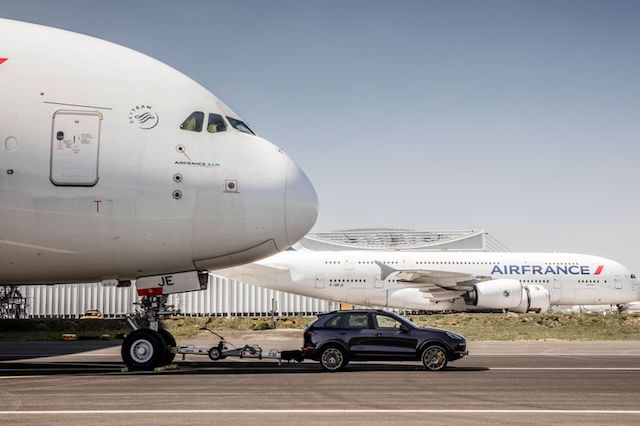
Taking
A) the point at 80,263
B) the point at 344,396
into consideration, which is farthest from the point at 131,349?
the point at 344,396

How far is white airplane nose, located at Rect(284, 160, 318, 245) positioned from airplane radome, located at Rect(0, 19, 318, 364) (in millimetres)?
25

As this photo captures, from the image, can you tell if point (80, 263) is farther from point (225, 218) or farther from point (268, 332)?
point (268, 332)

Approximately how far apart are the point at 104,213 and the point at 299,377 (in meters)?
5.15

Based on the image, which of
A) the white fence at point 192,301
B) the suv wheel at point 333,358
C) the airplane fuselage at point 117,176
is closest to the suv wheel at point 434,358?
the suv wheel at point 333,358

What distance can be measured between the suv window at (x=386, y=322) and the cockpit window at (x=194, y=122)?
6203 mm

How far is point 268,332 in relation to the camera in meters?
34.8

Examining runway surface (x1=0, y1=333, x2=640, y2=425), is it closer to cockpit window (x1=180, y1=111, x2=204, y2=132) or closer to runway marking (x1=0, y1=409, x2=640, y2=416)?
runway marking (x1=0, y1=409, x2=640, y2=416)

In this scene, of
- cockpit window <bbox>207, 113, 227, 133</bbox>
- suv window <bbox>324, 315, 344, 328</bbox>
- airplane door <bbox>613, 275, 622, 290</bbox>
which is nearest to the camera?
cockpit window <bbox>207, 113, 227, 133</bbox>

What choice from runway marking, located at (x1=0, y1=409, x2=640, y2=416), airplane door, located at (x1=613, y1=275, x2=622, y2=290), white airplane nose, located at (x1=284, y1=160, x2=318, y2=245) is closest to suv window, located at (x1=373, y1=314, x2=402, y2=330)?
white airplane nose, located at (x1=284, y1=160, x2=318, y2=245)

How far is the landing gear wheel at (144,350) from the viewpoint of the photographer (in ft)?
49.5

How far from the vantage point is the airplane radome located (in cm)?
1388

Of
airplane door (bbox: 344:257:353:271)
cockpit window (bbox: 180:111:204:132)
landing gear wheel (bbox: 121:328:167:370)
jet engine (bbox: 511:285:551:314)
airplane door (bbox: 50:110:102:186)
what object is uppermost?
cockpit window (bbox: 180:111:204:132)

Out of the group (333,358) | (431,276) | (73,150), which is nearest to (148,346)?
(73,150)

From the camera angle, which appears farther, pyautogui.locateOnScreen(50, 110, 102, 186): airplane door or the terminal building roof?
the terminal building roof
